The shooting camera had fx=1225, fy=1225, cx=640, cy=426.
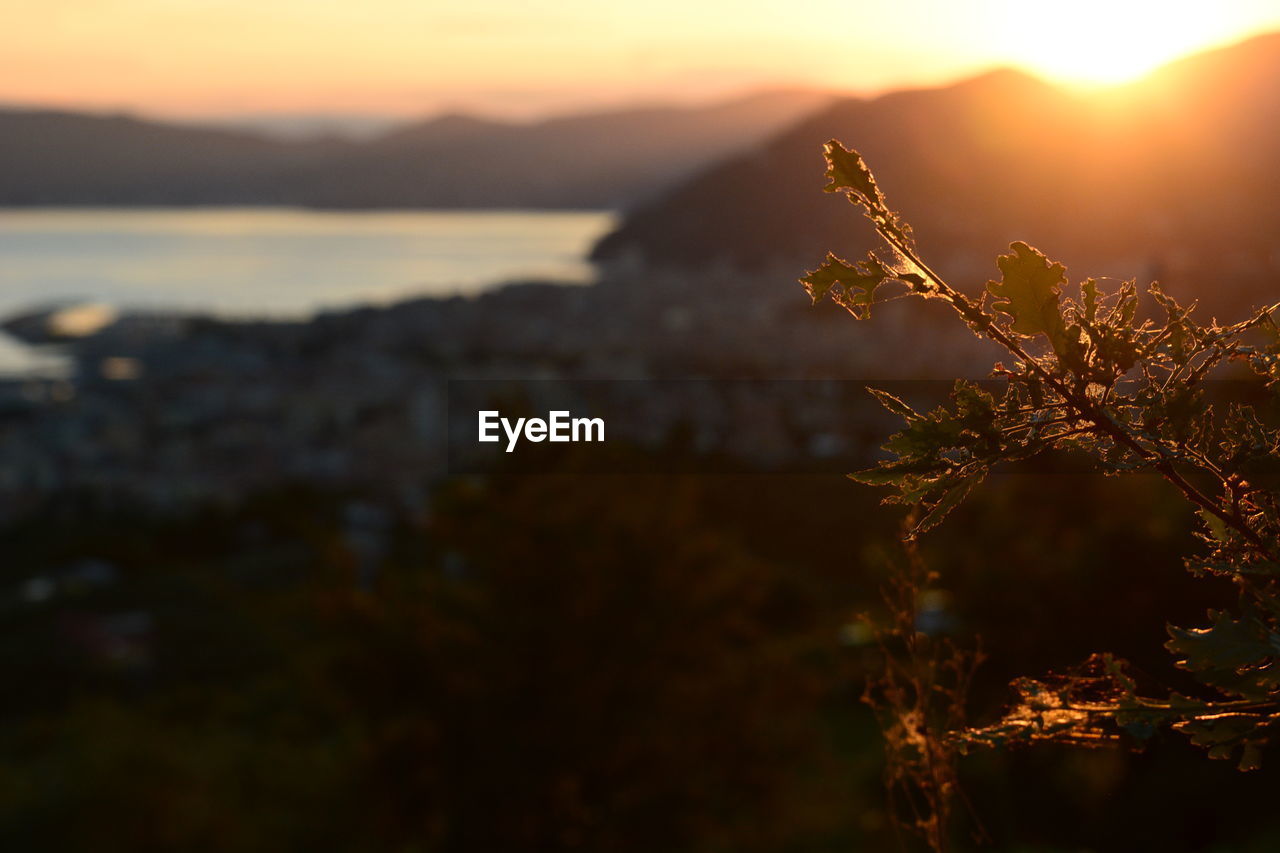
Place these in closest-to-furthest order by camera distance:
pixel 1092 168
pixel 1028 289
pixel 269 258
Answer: pixel 1028 289, pixel 1092 168, pixel 269 258

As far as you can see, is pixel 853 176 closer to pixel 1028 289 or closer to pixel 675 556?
pixel 1028 289

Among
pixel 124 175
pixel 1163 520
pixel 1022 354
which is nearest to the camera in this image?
pixel 1022 354

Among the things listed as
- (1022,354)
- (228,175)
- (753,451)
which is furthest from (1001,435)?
(228,175)

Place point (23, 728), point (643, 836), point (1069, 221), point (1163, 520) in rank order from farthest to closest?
point (23, 728) → point (643, 836) → point (1069, 221) → point (1163, 520)

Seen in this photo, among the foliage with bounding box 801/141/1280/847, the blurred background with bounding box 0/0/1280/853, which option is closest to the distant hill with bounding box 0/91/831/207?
the blurred background with bounding box 0/0/1280/853

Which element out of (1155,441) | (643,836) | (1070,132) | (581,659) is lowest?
(643,836)

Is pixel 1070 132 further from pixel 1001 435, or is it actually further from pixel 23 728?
pixel 23 728

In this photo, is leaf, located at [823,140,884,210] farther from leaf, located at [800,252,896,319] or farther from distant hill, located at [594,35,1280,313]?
distant hill, located at [594,35,1280,313]

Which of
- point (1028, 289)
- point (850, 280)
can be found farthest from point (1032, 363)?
point (850, 280)
